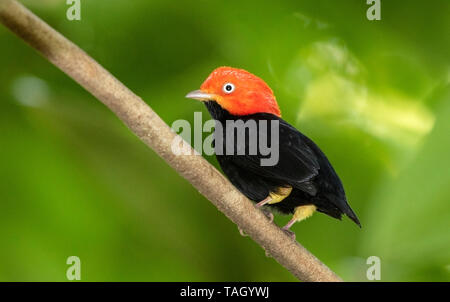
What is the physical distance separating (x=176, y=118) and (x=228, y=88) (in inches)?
11.4

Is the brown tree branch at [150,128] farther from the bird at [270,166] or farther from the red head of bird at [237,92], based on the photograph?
the red head of bird at [237,92]

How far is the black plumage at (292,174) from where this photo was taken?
5.49 ft

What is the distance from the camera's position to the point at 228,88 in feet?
6.08

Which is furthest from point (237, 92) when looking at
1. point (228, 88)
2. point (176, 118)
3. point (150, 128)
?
point (150, 128)

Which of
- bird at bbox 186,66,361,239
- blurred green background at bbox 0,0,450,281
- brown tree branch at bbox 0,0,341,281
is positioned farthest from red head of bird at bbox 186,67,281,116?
brown tree branch at bbox 0,0,341,281

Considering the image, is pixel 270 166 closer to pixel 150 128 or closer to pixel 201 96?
pixel 201 96

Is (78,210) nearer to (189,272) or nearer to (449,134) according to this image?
(189,272)

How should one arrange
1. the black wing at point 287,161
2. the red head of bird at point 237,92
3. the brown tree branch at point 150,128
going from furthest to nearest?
the red head of bird at point 237,92 → the black wing at point 287,161 → the brown tree branch at point 150,128

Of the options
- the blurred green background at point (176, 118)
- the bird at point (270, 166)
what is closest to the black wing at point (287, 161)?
the bird at point (270, 166)

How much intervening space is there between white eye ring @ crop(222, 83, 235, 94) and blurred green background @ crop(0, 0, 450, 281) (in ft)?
0.71

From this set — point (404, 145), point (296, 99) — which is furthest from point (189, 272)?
point (404, 145)

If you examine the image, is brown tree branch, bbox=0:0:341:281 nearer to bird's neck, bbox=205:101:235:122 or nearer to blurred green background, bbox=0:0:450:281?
blurred green background, bbox=0:0:450:281

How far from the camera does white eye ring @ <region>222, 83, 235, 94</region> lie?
185 cm
